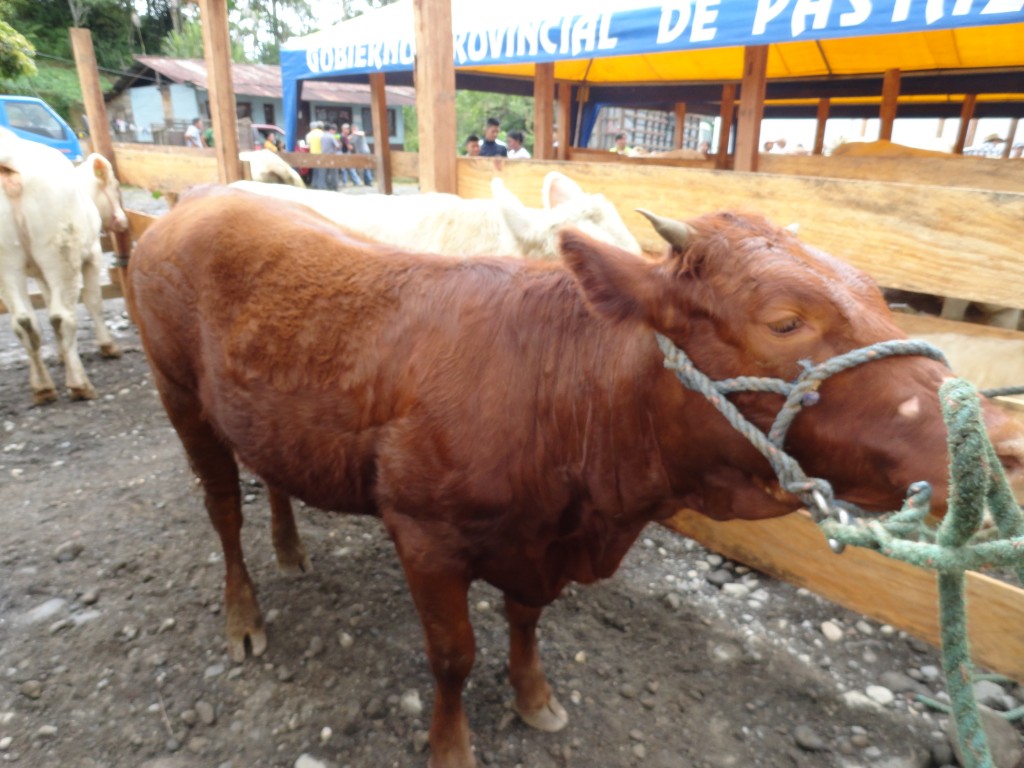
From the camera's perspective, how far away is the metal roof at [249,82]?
3041 cm

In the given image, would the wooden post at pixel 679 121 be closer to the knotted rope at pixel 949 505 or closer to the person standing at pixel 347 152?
the knotted rope at pixel 949 505

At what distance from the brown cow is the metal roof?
29.8m

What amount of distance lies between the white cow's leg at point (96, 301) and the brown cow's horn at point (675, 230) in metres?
6.05

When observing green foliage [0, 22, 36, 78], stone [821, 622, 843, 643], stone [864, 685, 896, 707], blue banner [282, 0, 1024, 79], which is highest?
green foliage [0, 22, 36, 78]

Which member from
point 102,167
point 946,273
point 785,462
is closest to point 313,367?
point 785,462

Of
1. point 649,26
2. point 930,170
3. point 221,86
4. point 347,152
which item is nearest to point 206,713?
point 649,26

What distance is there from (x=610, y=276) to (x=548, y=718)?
1.63m

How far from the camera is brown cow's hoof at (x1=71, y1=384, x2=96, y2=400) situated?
5.17m

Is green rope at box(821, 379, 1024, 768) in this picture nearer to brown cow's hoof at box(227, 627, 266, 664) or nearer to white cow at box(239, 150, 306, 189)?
brown cow's hoof at box(227, 627, 266, 664)

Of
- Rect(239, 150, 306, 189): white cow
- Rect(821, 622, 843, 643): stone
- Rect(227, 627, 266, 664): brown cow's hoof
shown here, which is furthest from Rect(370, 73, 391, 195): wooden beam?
Rect(821, 622, 843, 643): stone

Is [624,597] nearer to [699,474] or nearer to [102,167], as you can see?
[699,474]

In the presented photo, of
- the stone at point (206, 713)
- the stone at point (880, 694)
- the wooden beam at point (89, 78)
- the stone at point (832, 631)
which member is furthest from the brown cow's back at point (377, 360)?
the wooden beam at point (89, 78)

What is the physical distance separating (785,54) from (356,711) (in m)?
8.25

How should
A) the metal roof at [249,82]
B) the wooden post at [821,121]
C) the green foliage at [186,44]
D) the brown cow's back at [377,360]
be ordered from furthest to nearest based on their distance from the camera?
the green foliage at [186,44]
the metal roof at [249,82]
the wooden post at [821,121]
the brown cow's back at [377,360]
